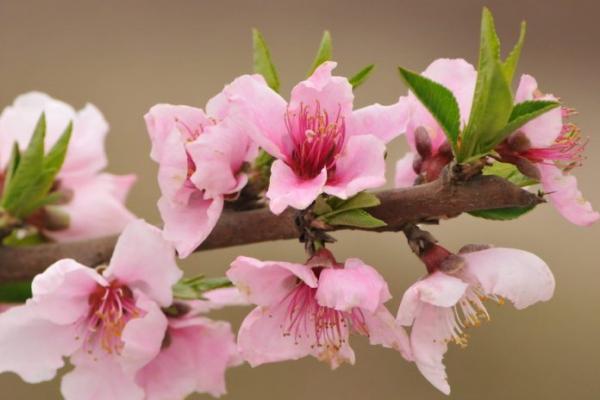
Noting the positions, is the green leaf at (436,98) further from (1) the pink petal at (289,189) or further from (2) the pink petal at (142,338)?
(2) the pink petal at (142,338)

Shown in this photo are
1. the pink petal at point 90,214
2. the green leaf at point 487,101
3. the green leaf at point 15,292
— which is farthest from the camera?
the pink petal at point 90,214

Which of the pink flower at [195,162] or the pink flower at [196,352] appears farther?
the pink flower at [196,352]

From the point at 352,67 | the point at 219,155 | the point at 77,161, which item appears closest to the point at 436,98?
the point at 219,155

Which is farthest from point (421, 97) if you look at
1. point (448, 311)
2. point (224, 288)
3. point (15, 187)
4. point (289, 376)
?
point (289, 376)

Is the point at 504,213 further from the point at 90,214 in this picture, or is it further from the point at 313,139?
the point at 90,214

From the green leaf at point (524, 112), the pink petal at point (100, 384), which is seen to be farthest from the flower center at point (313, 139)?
the pink petal at point (100, 384)

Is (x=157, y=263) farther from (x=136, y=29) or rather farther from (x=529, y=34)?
(x=529, y=34)
